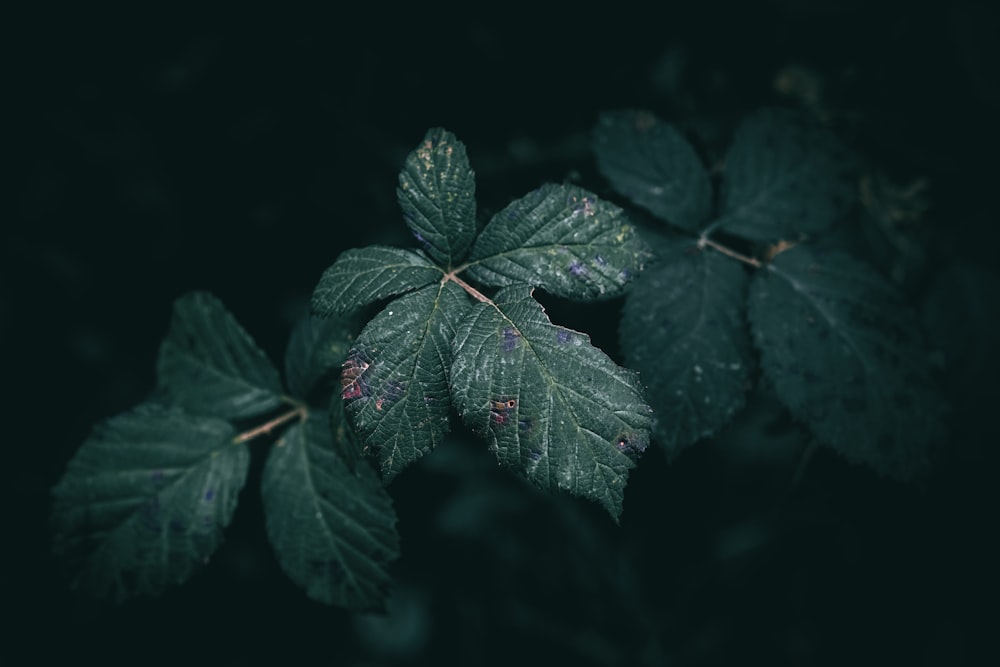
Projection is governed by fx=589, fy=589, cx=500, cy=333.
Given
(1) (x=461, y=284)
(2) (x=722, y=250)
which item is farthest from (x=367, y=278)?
(2) (x=722, y=250)

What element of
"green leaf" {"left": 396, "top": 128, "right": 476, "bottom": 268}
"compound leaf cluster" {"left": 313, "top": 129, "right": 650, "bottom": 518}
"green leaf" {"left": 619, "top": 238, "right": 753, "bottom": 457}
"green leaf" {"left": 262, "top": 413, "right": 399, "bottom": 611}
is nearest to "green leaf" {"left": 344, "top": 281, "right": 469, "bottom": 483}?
"compound leaf cluster" {"left": 313, "top": 129, "right": 650, "bottom": 518}

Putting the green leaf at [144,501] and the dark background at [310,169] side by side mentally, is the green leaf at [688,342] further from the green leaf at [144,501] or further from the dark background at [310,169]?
A: the green leaf at [144,501]

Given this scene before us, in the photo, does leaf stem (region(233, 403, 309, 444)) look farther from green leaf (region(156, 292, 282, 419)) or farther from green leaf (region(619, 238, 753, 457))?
green leaf (region(619, 238, 753, 457))

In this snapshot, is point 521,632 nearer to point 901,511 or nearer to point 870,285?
point 901,511

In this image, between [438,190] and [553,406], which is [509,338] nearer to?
[553,406]

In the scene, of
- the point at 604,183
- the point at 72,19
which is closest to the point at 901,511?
the point at 604,183

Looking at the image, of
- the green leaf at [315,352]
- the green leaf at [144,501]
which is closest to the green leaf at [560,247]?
the green leaf at [315,352]
